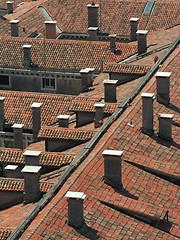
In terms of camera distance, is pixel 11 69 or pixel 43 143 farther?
pixel 11 69

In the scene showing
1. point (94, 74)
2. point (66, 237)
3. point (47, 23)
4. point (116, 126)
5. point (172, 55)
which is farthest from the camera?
point (47, 23)

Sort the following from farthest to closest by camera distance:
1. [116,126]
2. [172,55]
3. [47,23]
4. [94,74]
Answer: [47,23], [94,74], [172,55], [116,126]

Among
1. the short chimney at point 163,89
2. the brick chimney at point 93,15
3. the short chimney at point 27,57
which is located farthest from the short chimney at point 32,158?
the brick chimney at point 93,15

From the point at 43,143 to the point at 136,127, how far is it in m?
10.8

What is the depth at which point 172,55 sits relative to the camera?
8719 cm

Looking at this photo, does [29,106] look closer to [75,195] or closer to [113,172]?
[113,172]

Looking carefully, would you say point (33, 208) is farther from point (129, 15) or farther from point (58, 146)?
Answer: point (129, 15)

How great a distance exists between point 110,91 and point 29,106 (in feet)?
38.0

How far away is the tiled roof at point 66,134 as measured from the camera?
77500 millimetres

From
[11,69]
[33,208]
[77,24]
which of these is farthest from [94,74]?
[33,208]

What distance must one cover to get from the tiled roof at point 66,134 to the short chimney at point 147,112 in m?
3.79

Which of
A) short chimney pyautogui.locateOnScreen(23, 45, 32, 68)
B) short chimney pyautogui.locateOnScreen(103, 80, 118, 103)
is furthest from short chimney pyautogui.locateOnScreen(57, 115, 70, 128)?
short chimney pyautogui.locateOnScreen(23, 45, 32, 68)

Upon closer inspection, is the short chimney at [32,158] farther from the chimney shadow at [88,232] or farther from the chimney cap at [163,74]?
the chimney shadow at [88,232]

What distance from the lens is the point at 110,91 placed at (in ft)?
277
